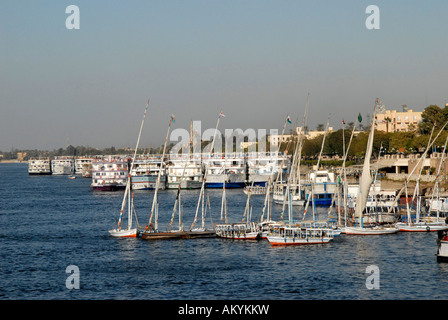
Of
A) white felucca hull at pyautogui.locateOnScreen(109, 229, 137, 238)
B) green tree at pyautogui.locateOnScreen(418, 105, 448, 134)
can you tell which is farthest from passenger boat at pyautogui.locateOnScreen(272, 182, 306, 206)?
green tree at pyautogui.locateOnScreen(418, 105, 448, 134)

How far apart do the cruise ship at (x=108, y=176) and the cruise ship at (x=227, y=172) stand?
15.8 metres

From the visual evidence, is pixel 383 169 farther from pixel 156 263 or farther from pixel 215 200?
pixel 156 263

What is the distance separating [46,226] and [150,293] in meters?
33.4

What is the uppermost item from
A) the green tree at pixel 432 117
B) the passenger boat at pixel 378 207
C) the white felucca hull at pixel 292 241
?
the green tree at pixel 432 117

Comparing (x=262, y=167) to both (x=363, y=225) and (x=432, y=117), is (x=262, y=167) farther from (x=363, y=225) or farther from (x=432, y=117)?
(x=363, y=225)

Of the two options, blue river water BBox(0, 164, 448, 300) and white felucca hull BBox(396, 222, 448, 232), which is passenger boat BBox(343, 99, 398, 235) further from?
blue river water BBox(0, 164, 448, 300)

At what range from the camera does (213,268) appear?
130 ft

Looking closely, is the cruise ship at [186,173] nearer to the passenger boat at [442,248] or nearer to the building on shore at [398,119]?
the building on shore at [398,119]

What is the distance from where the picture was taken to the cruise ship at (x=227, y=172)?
124 metres

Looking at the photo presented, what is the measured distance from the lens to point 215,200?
3622 inches

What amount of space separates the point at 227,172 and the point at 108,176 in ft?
71.8

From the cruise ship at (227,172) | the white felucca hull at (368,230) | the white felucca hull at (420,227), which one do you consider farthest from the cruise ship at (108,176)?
the white felucca hull at (420,227)
